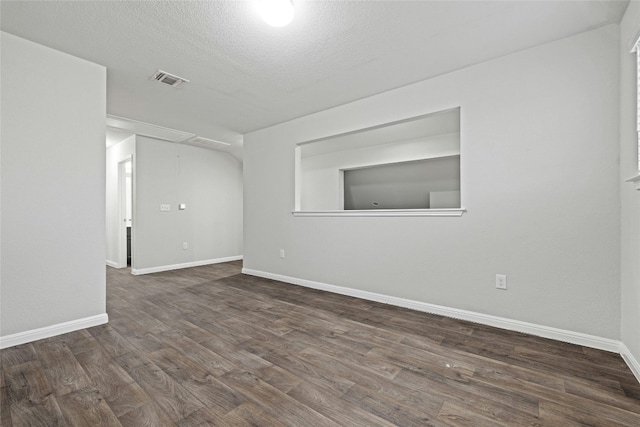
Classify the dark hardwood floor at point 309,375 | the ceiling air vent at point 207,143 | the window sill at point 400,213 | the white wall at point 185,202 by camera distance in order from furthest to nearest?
the ceiling air vent at point 207,143
the white wall at point 185,202
the window sill at point 400,213
the dark hardwood floor at point 309,375

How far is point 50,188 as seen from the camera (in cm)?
238

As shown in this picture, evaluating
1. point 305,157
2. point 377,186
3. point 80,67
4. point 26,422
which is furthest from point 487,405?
point 305,157

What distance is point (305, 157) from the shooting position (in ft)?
21.5

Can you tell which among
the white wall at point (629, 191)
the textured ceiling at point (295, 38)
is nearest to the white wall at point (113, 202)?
the textured ceiling at point (295, 38)

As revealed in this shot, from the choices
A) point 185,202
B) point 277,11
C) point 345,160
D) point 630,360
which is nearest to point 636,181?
point 630,360

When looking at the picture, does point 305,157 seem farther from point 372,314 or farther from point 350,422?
point 350,422

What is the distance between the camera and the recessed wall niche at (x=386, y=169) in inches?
171

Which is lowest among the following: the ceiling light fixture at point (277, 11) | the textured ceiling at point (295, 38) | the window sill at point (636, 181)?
the window sill at point (636, 181)

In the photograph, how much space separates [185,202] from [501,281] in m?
5.20

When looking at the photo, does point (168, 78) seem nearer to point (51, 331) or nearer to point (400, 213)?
point (51, 331)

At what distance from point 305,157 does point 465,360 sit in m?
5.30

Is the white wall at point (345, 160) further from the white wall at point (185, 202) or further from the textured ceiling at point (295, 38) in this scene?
the textured ceiling at point (295, 38)

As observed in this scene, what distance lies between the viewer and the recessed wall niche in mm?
4340

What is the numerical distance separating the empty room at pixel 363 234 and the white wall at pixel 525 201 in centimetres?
1
